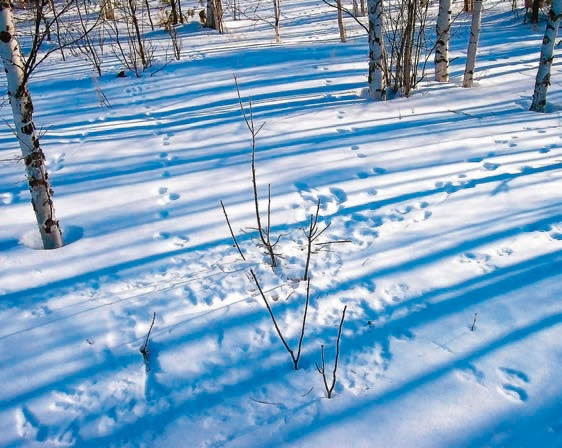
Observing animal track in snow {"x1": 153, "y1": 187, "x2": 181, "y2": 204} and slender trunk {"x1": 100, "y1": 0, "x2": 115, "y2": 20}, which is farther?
animal track in snow {"x1": 153, "y1": 187, "x2": 181, "y2": 204}

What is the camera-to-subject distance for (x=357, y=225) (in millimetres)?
3742

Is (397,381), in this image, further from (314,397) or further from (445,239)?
(445,239)

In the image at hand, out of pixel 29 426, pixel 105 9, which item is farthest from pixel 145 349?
pixel 105 9

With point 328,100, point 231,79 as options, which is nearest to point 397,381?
point 328,100

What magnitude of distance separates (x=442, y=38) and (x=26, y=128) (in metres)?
6.66

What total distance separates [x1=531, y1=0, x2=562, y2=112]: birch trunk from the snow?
315 millimetres

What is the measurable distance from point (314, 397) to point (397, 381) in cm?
45

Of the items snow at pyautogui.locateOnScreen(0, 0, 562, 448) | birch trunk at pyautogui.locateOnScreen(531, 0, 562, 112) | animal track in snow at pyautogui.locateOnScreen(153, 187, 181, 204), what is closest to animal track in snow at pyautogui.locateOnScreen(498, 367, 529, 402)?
snow at pyautogui.locateOnScreen(0, 0, 562, 448)

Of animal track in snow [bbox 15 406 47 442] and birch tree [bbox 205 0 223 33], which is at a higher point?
birch tree [bbox 205 0 223 33]

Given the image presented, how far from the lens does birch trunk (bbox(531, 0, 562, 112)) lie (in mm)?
5648

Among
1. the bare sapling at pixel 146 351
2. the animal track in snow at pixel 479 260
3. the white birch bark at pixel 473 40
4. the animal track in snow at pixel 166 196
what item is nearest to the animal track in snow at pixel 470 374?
the animal track in snow at pixel 479 260

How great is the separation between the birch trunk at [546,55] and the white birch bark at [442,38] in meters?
1.59

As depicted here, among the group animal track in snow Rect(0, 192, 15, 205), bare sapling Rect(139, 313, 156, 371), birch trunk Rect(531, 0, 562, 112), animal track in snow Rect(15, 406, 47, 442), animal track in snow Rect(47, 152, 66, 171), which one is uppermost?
birch trunk Rect(531, 0, 562, 112)

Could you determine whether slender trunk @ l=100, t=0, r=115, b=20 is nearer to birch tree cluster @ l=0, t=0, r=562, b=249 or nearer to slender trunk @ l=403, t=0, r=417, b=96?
birch tree cluster @ l=0, t=0, r=562, b=249
